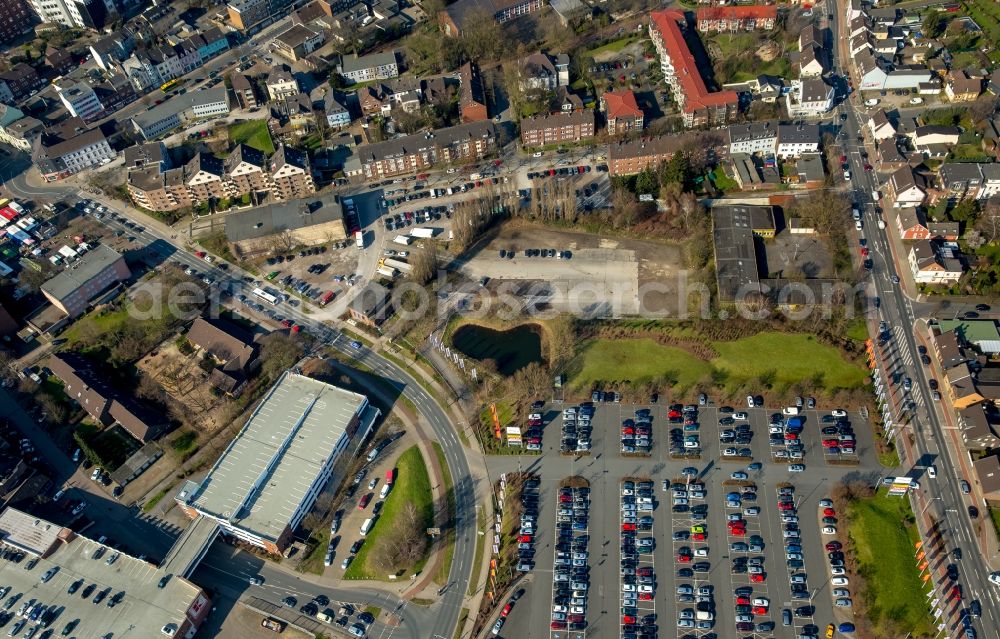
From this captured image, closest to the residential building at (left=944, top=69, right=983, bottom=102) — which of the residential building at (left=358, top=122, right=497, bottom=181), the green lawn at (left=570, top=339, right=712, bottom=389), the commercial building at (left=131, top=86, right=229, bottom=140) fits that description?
the green lawn at (left=570, top=339, right=712, bottom=389)

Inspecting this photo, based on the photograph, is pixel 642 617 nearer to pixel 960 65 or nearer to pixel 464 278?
pixel 464 278

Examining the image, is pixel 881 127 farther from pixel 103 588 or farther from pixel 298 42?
pixel 103 588

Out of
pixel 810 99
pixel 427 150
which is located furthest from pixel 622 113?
pixel 427 150

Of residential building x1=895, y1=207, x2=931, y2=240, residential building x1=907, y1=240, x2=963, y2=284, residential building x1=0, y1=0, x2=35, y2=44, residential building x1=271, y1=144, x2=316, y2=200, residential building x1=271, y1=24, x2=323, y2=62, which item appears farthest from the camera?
residential building x1=0, y1=0, x2=35, y2=44

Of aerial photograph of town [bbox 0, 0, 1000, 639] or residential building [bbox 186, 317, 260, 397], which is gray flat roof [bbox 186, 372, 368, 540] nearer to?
aerial photograph of town [bbox 0, 0, 1000, 639]

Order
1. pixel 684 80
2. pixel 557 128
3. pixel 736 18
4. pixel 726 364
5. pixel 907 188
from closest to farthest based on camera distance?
pixel 726 364 → pixel 907 188 → pixel 557 128 → pixel 684 80 → pixel 736 18

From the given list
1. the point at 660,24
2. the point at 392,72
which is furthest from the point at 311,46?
the point at 660,24

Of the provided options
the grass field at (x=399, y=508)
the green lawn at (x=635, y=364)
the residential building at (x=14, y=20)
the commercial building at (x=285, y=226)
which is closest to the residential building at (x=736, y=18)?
the green lawn at (x=635, y=364)

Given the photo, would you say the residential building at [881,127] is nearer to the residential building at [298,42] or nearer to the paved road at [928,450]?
the paved road at [928,450]
